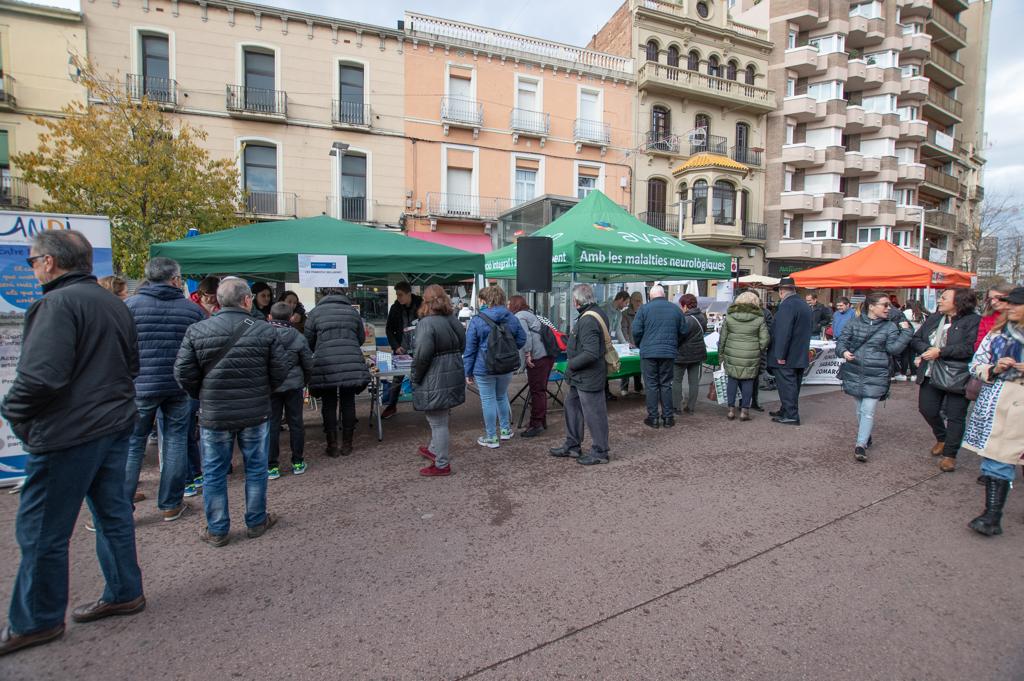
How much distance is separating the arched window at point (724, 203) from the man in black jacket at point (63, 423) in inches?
983

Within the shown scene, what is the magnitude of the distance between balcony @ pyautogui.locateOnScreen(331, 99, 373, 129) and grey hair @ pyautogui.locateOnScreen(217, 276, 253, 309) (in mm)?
16758

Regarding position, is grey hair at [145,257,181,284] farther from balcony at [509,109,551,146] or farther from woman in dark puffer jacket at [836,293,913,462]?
balcony at [509,109,551,146]

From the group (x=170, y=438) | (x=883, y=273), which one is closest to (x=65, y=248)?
(x=170, y=438)

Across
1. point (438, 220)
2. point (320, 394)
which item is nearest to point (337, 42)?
point (438, 220)

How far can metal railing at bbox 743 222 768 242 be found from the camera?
25828 millimetres

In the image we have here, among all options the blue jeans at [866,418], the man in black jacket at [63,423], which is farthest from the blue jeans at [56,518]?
the blue jeans at [866,418]

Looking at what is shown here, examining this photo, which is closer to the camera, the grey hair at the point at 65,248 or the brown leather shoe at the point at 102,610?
the grey hair at the point at 65,248

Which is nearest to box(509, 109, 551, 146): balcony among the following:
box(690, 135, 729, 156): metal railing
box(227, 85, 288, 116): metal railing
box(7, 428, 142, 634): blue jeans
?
box(690, 135, 729, 156): metal railing

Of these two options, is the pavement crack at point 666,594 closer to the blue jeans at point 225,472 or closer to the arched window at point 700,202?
the blue jeans at point 225,472

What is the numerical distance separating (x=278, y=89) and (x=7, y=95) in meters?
7.27

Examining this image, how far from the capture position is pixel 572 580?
3.00 m

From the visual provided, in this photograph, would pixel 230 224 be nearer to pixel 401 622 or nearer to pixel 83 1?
pixel 83 1

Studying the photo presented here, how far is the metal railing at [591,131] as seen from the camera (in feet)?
69.9

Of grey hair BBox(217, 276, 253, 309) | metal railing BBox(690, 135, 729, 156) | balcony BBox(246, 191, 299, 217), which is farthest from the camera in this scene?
metal railing BBox(690, 135, 729, 156)
